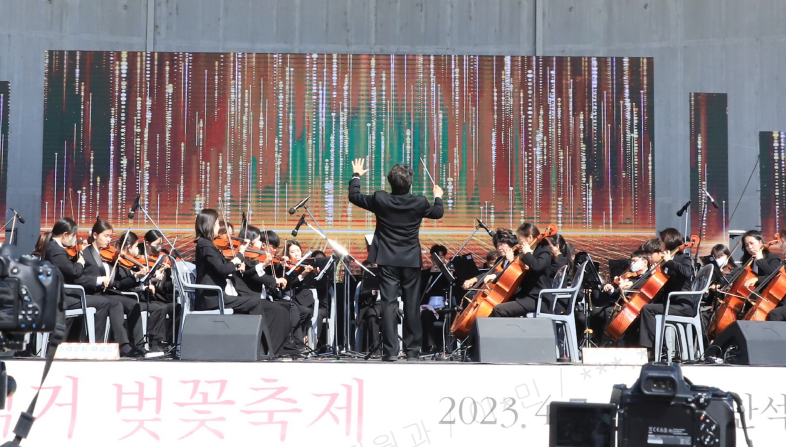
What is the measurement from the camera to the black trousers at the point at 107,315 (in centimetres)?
597

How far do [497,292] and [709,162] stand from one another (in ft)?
12.4

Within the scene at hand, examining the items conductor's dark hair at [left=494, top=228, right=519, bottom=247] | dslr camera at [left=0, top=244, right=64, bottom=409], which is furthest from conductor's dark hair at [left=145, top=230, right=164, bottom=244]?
dslr camera at [left=0, top=244, right=64, bottom=409]

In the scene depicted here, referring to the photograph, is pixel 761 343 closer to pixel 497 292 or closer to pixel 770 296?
pixel 770 296

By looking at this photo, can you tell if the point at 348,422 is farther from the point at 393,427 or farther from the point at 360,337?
the point at 360,337

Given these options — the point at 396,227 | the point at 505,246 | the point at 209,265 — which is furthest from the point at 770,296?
the point at 209,265

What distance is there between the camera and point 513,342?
15.0 feet

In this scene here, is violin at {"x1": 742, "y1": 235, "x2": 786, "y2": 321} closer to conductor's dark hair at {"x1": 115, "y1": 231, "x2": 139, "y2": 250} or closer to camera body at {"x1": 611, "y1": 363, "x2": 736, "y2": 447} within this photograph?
camera body at {"x1": 611, "y1": 363, "x2": 736, "y2": 447}

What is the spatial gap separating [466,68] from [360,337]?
3.08 metres

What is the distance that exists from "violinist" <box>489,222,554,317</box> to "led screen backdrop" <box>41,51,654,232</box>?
2332mm

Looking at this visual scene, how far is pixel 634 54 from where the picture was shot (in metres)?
8.74

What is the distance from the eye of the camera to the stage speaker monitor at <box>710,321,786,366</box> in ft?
14.6

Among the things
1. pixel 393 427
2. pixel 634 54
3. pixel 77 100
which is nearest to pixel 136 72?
pixel 77 100

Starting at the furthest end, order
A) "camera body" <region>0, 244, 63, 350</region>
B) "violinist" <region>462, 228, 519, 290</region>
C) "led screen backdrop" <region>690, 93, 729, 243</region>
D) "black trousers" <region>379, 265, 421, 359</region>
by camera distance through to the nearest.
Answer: "led screen backdrop" <region>690, 93, 729, 243</region> → "violinist" <region>462, 228, 519, 290</region> → "black trousers" <region>379, 265, 421, 359</region> → "camera body" <region>0, 244, 63, 350</region>

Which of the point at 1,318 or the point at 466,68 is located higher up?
the point at 466,68
